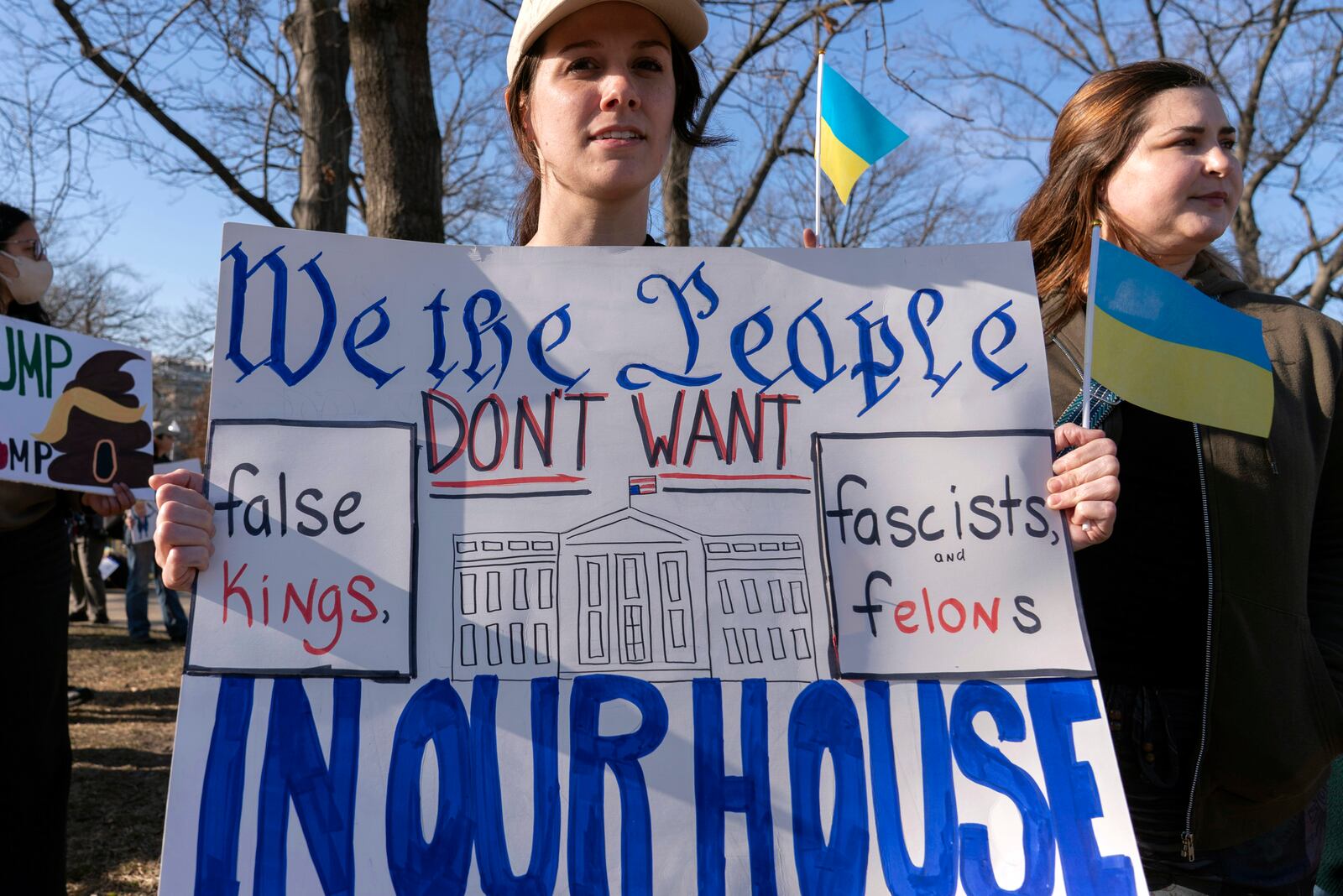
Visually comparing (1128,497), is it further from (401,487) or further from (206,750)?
(206,750)

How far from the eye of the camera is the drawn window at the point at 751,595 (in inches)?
57.2

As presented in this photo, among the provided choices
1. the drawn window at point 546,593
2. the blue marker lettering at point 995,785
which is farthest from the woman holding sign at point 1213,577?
the drawn window at point 546,593

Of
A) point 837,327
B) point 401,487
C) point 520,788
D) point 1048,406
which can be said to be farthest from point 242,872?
point 1048,406

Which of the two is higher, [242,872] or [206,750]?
[206,750]

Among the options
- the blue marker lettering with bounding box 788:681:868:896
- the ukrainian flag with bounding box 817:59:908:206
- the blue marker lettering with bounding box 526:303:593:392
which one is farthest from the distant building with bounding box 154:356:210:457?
the blue marker lettering with bounding box 788:681:868:896

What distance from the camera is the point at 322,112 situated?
6117 mm

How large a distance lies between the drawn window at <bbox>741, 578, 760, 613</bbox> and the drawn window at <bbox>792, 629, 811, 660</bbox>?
0.06m

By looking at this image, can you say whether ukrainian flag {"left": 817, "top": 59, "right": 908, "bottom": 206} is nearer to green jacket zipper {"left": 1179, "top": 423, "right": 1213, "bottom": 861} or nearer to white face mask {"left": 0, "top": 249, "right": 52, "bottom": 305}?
green jacket zipper {"left": 1179, "top": 423, "right": 1213, "bottom": 861}

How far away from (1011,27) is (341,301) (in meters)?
14.0

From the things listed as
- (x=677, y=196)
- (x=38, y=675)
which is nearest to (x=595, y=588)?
(x=38, y=675)

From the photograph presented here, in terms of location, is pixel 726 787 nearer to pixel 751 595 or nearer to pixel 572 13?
pixel 751 595

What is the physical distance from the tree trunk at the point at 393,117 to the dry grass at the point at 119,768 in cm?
258

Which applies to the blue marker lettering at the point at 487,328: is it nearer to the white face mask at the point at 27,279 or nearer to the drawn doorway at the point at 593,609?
the drawn doorway at the point at 593,609

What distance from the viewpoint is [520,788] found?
1367 mm
